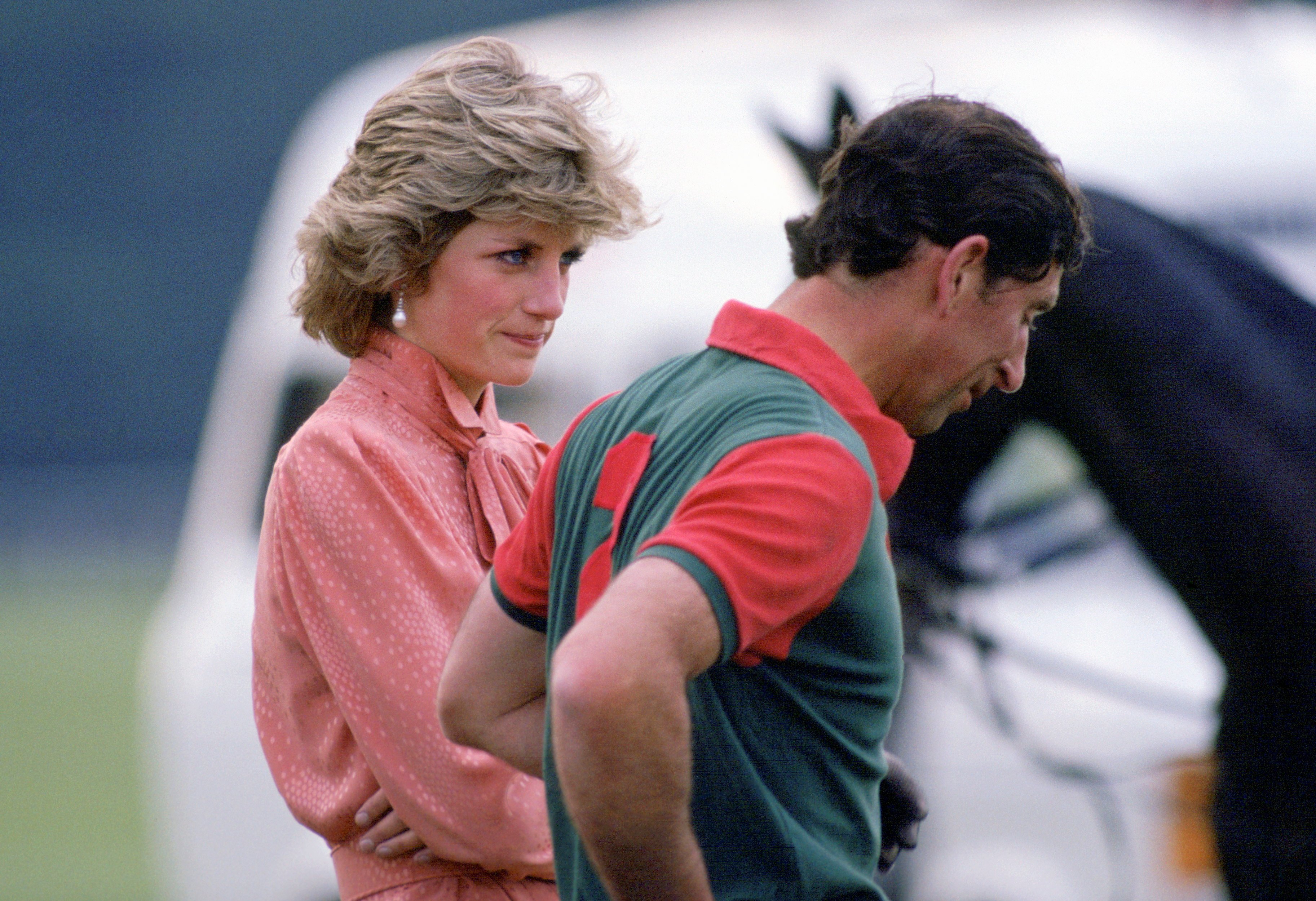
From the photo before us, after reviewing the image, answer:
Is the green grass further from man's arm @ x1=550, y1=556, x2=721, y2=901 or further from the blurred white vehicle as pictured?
man's arm @ x1=550, y1=556, x2=721, y2=901

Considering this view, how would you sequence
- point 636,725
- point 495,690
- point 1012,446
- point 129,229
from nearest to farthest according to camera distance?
point 636,725, point 495,690, point 1012,446, point 129,229

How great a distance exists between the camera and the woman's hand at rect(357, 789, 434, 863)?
1580mm

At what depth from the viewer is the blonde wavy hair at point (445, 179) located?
1.64 m

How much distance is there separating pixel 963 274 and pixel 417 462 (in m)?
0.62

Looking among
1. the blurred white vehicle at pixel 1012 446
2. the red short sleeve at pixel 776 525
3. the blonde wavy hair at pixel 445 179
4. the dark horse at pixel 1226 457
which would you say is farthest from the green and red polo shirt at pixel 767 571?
the blurred white vehicle at pixel 1012 446

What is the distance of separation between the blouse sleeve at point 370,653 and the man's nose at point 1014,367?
23.0 inches

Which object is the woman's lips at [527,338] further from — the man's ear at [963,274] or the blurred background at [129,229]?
the blurred background at [129,229]

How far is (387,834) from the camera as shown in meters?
1.59

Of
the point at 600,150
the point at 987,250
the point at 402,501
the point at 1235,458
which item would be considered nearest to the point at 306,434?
the point at 402,501

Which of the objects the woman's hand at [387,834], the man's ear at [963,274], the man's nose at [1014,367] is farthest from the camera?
the woman's hand at [387,834]

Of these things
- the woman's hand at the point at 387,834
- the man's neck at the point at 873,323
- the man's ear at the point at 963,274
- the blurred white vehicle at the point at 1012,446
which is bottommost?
the blurred white vehicle at the point at 1012,446

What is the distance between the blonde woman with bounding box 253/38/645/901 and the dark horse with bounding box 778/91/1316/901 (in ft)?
3.03

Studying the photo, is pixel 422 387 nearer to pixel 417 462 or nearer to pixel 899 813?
pixel 417 462

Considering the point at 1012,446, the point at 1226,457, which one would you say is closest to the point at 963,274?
the point at 1226,457
